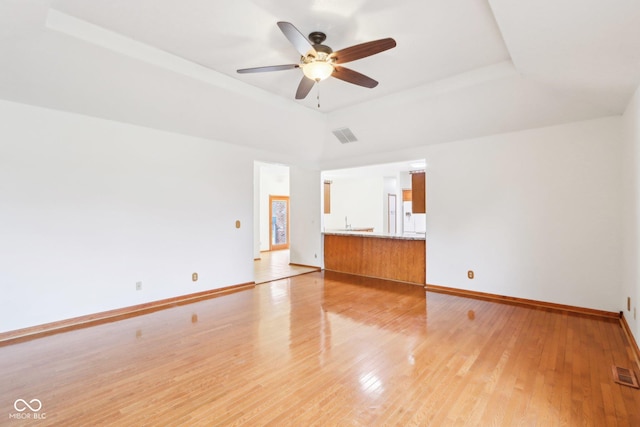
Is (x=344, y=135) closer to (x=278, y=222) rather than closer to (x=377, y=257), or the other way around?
(x=377, y=257)

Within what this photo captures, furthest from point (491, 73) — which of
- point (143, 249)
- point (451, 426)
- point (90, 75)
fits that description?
point (143, 249)

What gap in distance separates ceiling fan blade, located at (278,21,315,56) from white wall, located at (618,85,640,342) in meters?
3.10

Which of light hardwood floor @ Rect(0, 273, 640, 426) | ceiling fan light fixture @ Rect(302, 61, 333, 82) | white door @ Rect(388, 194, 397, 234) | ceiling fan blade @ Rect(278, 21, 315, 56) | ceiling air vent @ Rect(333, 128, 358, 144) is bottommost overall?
light hardwood floor @ Rect(0, 273, 640, 426)

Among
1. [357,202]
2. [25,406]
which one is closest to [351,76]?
[25,406]

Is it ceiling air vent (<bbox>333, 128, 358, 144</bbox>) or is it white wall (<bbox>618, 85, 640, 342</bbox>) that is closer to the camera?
white wall (<bbox>618, 85, 640, 342</bbox>)

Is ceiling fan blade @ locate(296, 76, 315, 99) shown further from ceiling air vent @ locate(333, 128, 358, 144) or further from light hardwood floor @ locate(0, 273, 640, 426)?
light hardwood floor @ locate(0, 273, 640, 426)

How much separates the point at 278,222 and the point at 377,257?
207 inches

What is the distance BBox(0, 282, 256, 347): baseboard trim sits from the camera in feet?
10.5

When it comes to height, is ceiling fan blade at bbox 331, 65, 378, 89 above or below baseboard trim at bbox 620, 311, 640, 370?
above

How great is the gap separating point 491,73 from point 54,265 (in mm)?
5637

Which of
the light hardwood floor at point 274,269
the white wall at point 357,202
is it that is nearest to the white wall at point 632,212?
the light hardwood floor at point 274,269

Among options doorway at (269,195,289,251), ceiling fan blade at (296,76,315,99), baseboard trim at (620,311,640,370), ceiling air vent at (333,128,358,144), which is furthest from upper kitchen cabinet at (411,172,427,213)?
doorway at (269,195,289,251)

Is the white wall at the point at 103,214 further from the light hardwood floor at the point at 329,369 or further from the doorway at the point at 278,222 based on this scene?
the doorway at the point at 278,222

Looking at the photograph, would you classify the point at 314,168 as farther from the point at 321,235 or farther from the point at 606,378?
the point at 606,378
